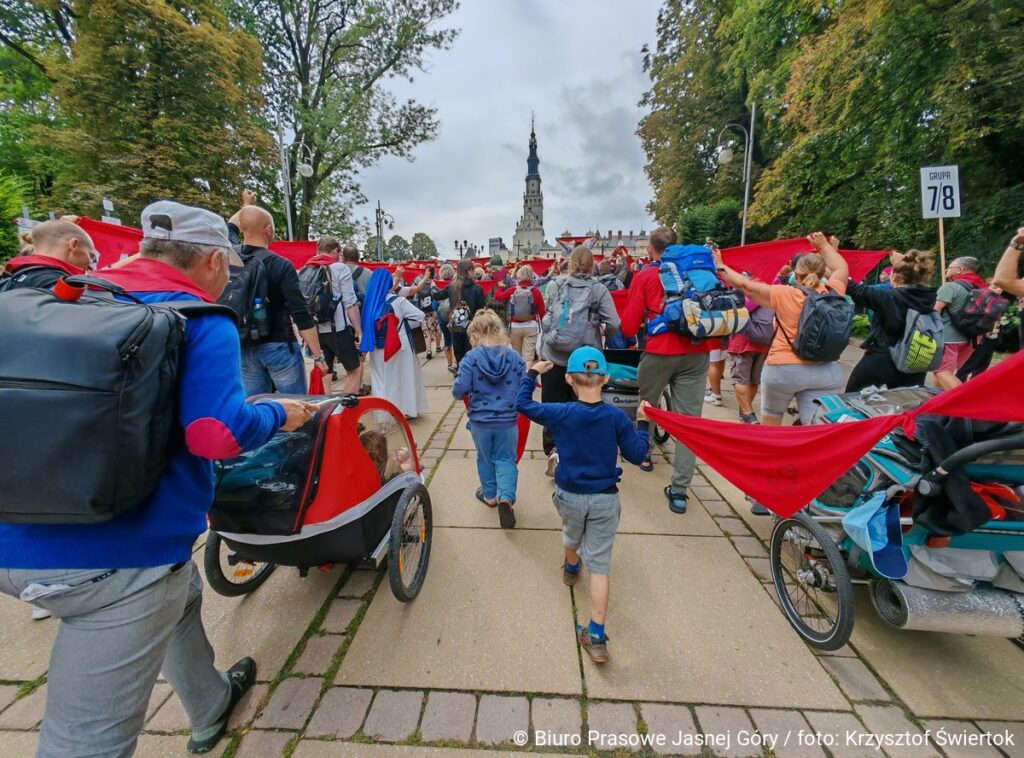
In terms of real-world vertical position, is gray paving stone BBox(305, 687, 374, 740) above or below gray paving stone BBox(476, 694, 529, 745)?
above

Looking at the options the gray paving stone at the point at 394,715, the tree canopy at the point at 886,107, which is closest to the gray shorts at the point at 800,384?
the gray paving stone at the point at 394,715

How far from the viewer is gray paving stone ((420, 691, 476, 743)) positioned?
170 cm

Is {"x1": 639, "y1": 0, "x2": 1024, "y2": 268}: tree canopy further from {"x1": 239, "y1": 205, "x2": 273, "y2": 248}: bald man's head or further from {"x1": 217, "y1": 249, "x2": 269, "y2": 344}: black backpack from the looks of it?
{"x1": 217, "y1": 249, "x2": 269, "y2": 344}: black backpack

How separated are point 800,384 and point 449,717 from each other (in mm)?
3128

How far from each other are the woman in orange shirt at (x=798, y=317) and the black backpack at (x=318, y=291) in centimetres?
393

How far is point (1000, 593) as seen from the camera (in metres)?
1.89

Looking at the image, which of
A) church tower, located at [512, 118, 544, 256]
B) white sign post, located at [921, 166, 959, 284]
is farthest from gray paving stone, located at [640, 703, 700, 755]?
church tower, located at [512, 118, 544, 256]

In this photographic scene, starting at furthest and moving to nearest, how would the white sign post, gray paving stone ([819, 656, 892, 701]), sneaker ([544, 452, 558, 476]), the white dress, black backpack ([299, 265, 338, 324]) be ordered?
the white dress < the white sign post < black backpack ([299, 265, 338, 324]) < sneaker ([544, 452, 558, 476]) < gray paving stone ([819, 656, 892, 701])

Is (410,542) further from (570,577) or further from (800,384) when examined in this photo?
(800,384)

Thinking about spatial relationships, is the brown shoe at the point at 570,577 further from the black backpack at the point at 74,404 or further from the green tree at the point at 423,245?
the green tree at the point at 423,245

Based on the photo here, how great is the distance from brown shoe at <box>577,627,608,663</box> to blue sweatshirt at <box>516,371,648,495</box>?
71 cm

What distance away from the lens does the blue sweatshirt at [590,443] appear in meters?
2.17

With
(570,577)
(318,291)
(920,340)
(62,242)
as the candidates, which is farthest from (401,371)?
(920,340)

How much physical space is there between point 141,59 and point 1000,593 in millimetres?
20355
